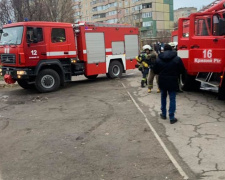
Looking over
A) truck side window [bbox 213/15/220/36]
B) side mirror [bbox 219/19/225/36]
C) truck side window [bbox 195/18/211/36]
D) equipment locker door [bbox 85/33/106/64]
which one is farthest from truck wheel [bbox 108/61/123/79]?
side mirror [bbox 219/19/225/36]

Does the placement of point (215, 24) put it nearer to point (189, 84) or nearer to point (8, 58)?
point (189, 84)

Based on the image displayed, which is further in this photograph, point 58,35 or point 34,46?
point 58,35

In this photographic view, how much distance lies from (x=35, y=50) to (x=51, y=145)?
588 centimetres

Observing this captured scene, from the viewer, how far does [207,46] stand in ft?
24.7

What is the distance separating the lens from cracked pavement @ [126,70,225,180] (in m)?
3.85

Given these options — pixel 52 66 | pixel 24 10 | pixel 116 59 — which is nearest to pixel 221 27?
pixel 52 66

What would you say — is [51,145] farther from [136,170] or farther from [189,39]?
[189,39]

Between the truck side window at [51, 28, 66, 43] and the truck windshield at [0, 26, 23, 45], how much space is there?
1.24 m

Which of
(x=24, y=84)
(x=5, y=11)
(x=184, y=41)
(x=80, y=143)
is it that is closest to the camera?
(x=80, y=143)

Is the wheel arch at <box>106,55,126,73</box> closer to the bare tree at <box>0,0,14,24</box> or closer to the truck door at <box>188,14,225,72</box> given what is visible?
the truck door at <box>188,14,225,72</box>

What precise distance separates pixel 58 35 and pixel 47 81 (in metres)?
1.86

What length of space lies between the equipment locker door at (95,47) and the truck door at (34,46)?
2378mm

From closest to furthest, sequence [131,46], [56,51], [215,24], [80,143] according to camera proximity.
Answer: [80,143] → [215,24] → [56,51] → [131,46]

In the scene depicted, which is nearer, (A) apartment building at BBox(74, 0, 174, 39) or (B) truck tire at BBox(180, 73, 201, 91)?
(B) truck tire at BBox(180, 73, 201, 91)
